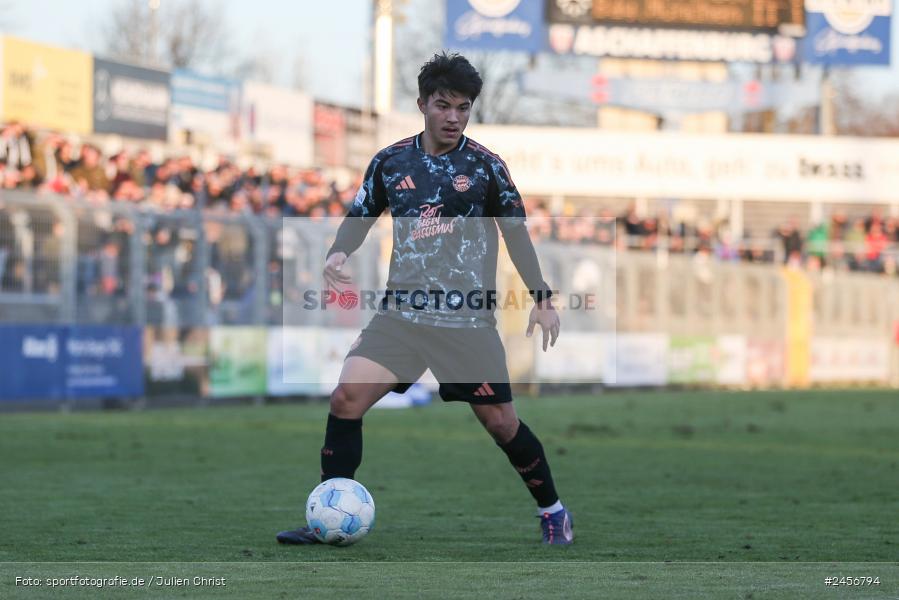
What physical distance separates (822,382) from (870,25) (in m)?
14.4

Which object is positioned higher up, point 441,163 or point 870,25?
point 870,25

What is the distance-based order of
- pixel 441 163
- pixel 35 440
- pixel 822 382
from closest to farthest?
1. pixel 441 163
2. pixel 35 440
3. pixel 822 382

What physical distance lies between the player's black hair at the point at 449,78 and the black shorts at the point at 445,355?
1.08 meters

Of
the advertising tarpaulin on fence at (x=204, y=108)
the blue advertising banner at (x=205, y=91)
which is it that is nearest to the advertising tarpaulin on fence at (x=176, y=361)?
the advertising tarpaulin on fence at (x=204, y=108)

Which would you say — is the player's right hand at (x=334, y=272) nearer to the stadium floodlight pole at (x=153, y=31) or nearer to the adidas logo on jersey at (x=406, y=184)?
the adidas logo on jersey at (x=406, y=184)

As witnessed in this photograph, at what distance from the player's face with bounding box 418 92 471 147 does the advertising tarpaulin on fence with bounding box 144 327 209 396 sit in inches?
561

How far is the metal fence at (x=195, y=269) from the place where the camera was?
18.8 m

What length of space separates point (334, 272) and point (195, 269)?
46.1 ft

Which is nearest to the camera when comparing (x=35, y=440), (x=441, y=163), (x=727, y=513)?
(x=441, y=163)

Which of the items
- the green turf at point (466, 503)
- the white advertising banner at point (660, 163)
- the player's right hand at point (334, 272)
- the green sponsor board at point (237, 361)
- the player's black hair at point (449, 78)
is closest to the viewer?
the green turf at point (466, 503)

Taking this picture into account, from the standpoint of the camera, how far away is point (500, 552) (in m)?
7.41

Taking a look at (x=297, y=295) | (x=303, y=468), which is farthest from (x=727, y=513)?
(x=297, y=295)

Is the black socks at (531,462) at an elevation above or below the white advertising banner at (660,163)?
below

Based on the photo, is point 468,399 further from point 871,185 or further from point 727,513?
point 871,185
